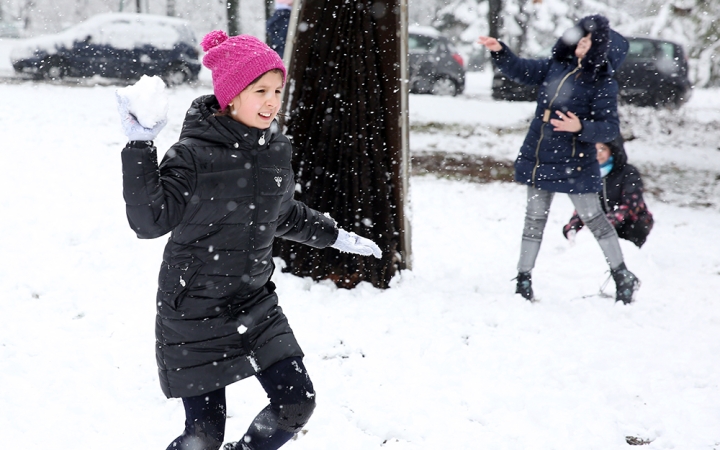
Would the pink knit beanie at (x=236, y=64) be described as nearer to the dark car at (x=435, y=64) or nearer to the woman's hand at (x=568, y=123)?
the woman's hand at (x=568, y=123)

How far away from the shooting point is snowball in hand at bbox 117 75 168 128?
1.91 metres

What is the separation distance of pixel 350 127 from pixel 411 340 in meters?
1.58

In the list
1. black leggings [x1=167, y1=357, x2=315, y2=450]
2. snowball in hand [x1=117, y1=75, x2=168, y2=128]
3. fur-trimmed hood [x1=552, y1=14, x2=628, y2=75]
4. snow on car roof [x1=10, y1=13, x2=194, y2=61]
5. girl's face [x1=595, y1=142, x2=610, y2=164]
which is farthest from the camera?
snow on car roof [x1=10, y1=13, x2=194, y2=61]

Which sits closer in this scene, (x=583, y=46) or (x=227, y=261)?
(x=227, y=261)

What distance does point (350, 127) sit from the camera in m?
4.70

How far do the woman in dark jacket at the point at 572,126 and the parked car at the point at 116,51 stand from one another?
1248 centimetres

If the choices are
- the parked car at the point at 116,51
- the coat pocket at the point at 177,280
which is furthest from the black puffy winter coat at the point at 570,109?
the parked car at the point at 116,51

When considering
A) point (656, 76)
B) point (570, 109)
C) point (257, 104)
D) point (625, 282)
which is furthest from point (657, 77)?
point (257, 104)

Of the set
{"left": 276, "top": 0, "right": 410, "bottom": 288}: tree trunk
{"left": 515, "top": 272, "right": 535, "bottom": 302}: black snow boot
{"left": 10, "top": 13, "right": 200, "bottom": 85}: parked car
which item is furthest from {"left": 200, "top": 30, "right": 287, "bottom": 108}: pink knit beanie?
{"left": 10, "top": 13, "right": 200, "bottom": 85}: parked car

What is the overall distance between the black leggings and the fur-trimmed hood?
3.09 m

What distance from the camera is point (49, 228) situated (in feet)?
17.1

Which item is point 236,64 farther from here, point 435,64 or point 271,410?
point 435,64

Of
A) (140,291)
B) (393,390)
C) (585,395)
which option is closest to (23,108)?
(140,291)

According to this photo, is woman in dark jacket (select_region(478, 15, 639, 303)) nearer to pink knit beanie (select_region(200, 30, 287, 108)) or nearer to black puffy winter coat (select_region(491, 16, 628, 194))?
black puffy winter coat (select_region(491, 16, 628, 194))
